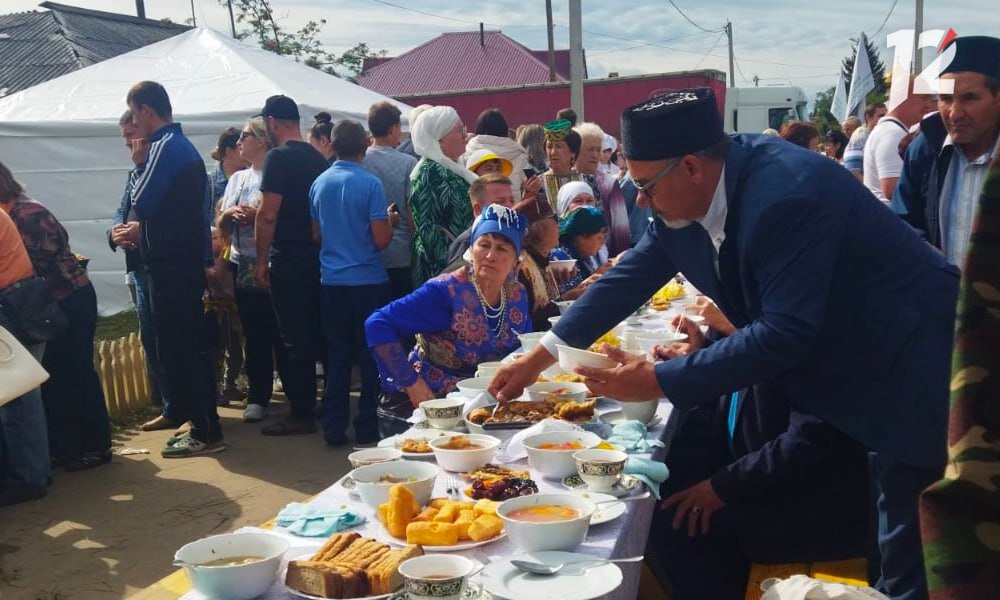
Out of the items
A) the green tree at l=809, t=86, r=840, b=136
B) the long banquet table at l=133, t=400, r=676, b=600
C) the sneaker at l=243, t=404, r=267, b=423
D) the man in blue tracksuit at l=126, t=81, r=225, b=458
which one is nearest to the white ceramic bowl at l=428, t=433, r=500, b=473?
the long banquet table at l=133, t=400, r=676, b=600

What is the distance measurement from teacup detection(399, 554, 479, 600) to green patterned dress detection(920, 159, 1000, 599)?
101 centimetres

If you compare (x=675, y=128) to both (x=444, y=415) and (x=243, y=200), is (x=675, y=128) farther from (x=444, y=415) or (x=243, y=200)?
(x=243, y=200)

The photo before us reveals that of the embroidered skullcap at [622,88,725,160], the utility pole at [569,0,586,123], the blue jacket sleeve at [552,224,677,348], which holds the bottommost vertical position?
the blue jacket sleeve at [552,224,677,348]

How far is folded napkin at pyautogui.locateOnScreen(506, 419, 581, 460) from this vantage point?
8.05ft

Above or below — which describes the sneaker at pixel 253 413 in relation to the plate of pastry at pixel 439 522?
below

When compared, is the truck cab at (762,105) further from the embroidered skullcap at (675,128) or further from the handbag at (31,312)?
the embroidered skullcap at (675,128)

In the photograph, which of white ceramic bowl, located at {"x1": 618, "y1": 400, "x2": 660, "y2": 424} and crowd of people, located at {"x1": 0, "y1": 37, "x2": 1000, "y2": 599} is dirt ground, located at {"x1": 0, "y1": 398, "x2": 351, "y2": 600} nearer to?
crowd of people, located at {"x1": 0, "y1": 37, "x2": 1000, "y2": 599}

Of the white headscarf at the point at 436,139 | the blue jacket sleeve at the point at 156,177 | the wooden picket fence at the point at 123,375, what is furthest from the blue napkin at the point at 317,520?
the wooden picket fence at the point at 123,375

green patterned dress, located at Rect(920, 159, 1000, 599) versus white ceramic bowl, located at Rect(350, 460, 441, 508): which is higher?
green patterned dress, located at Rect(920, 159, 1000, 599)

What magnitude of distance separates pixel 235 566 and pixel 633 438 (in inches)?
51.9

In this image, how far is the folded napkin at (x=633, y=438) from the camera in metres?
2.53

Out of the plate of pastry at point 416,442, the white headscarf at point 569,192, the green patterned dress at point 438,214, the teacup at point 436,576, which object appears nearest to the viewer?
the teacup at point 436,576

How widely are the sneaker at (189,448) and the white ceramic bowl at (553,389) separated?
126 inches

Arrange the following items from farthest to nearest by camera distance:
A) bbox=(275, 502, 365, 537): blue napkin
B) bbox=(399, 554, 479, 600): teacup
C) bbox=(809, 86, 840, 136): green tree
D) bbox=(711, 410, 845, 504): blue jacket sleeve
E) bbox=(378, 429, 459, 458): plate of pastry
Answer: bbox=(809, 86, 840, 136): green tree
bbox=(711, 410, 845, 504): blue jacket sleeve
bbox=(378, 429, 459, 458): plate of pastry
bbox=(275, 502, 365, 537): blue napkin
bbox=(399, 554, 479, 600): teacup
